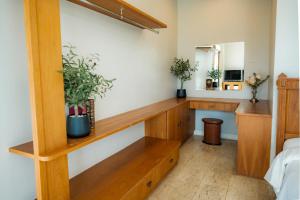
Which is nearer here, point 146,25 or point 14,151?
point 14,151

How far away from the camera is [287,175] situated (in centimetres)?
152

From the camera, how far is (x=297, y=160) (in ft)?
5.18

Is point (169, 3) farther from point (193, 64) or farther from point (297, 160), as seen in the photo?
point (297, 160)

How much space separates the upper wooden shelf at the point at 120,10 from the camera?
1844 mm

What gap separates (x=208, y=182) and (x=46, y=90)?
216 cm

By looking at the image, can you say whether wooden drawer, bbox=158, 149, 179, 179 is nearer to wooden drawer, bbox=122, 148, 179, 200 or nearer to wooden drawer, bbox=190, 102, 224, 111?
wooden drawer, bbox=122, 148, 179, 200

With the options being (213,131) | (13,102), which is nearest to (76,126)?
(13,102)

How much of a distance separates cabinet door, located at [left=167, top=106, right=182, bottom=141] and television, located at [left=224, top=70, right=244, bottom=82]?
4.63 feet

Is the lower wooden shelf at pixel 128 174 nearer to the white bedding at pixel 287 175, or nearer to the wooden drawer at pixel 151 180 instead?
the wooden drawer at pixel 151 180

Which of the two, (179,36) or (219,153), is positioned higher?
(179,36)

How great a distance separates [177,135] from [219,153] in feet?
2.56

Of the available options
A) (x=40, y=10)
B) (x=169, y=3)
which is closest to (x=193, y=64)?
(x=169, y=3)

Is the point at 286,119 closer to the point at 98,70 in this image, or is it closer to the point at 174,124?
the point at 174,124

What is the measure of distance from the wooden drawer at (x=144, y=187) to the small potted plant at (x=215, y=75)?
2.65 metres
